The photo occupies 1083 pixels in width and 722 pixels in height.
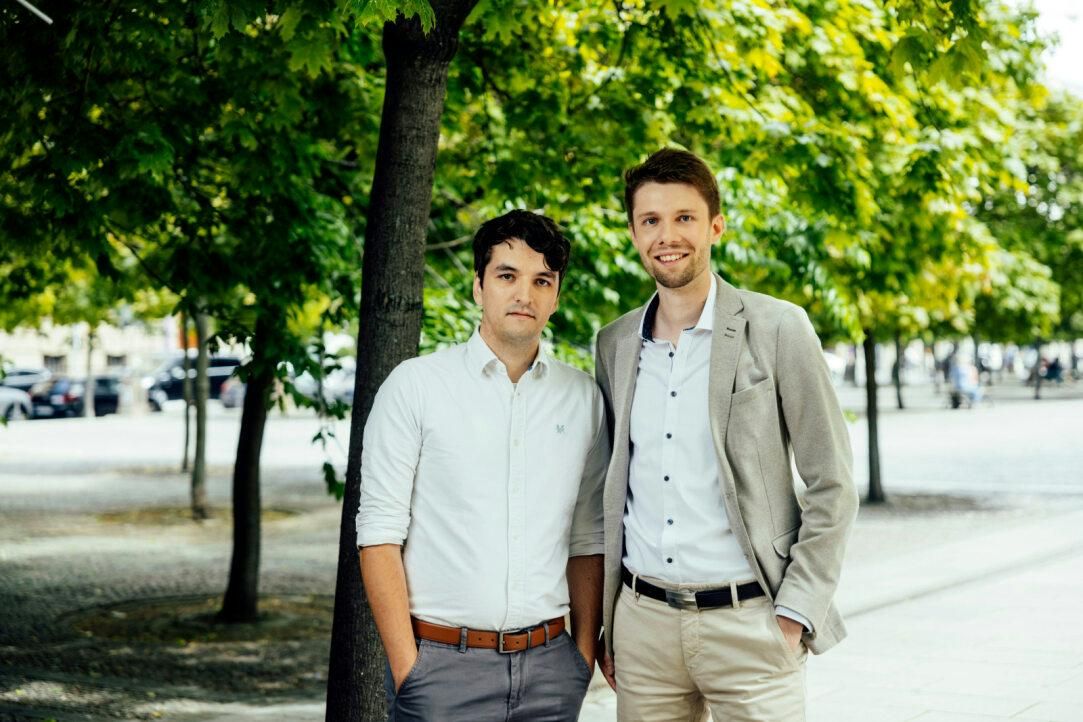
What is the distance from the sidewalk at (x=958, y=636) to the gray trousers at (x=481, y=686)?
340 cm

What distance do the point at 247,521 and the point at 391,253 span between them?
5.53 metres

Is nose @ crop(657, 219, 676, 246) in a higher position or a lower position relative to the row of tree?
lower

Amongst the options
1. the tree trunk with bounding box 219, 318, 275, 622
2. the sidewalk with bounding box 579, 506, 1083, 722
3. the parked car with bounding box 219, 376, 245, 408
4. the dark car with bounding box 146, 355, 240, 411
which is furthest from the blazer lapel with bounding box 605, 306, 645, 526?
the dark car with bounding box 146, 355, 240, 411

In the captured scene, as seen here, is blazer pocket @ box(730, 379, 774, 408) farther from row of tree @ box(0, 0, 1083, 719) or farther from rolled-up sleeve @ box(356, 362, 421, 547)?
row of tree @ box(0, 0, 1083, 719)

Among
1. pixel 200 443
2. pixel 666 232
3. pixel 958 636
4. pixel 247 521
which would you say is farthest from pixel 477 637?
pixel 200 443

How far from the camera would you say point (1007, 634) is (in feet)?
26.2

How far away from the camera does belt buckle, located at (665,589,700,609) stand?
10.5ft

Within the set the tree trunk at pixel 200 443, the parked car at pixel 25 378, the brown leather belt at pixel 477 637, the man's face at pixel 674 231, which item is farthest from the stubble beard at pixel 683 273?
the parked car at pixel 25 378

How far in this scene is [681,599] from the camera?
3.21 m

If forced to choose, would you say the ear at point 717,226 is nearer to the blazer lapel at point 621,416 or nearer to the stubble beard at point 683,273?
the stubble beard at point 683,273

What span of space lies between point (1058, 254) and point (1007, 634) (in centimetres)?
932

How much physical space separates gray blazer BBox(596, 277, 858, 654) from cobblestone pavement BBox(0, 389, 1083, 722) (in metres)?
3.45

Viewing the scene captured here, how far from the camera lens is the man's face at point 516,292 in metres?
3.22

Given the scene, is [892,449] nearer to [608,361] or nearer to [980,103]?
[980,103]
